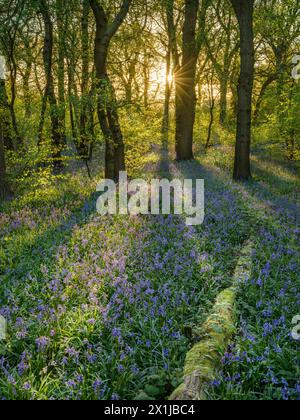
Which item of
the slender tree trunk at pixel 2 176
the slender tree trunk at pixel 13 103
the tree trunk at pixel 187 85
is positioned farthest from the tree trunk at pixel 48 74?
the tree trunk at pixel 187 85

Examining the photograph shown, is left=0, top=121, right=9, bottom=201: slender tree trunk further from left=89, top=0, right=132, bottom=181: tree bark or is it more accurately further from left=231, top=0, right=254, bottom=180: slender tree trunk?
left=231, top=0, right=254, bottom=180: slender tree trunk

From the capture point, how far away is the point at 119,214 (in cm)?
923

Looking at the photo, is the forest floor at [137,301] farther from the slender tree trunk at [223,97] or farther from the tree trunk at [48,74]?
the slender tree trunk at [223,97]

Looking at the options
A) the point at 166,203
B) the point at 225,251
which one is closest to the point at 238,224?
the point at 225,251

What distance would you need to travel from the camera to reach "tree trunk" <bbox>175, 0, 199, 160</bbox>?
1931cm

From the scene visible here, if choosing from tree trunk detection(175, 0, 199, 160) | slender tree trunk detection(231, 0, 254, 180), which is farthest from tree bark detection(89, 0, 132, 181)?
tree trunk detection(175, 0, 199, 160)

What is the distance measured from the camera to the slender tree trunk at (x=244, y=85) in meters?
14.1

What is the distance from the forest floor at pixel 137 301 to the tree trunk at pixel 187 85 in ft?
38.7

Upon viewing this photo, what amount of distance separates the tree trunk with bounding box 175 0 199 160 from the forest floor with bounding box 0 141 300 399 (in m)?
11.8
